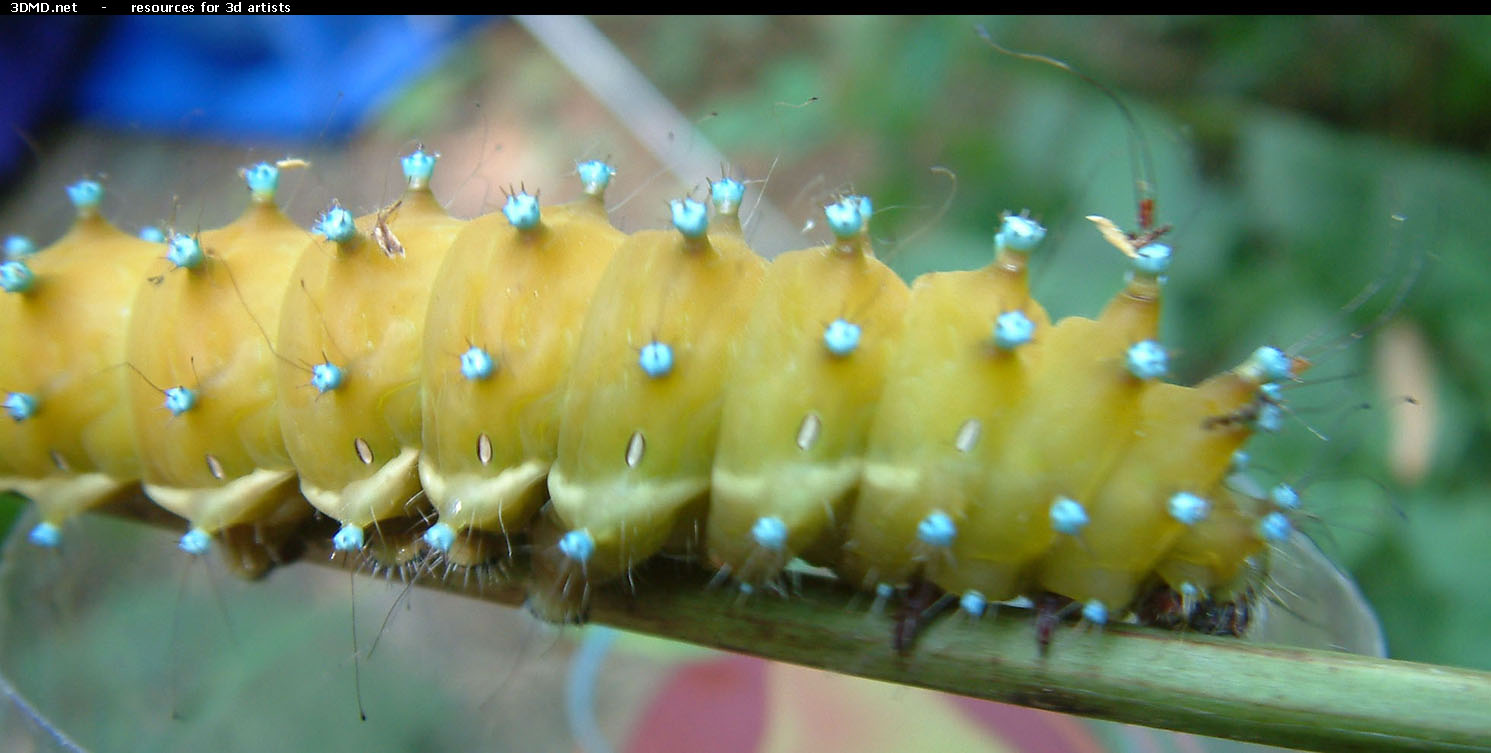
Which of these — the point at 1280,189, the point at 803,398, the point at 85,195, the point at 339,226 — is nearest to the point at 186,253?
the point at 339,226

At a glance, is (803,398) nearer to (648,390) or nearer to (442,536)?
(648,390)

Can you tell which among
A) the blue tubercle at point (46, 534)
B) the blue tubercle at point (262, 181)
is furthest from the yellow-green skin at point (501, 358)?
the blue tubercle at point (46, 534)

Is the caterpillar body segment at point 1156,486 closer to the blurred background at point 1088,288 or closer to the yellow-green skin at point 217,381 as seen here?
the blurred background at point 1088,288

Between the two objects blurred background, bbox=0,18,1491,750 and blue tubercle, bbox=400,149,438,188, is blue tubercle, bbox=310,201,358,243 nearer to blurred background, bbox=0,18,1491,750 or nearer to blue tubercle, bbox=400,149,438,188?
blue tubercle, bbox=400,149,438,188

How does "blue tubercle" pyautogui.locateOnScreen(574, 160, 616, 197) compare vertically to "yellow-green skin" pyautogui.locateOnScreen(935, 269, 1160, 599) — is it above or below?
above

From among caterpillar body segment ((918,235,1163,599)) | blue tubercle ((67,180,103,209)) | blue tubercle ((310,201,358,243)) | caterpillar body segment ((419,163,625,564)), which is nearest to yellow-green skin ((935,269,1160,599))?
caterpillar body segment ((918,235,1163,599))

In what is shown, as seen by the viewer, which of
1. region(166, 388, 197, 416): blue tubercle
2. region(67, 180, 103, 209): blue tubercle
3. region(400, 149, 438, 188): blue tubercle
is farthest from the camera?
region(67, 180, 103, 209): blue tubercle
